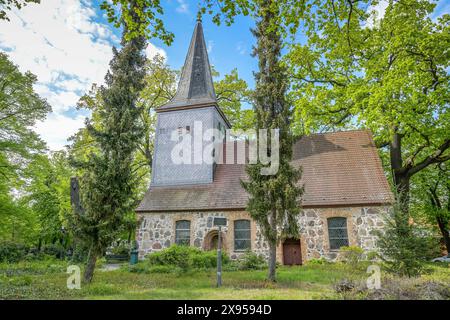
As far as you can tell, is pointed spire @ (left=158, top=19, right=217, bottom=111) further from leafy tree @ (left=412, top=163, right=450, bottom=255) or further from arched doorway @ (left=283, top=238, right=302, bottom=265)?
leafy tree @ (left=412, top=163, right=450, bottom=255)

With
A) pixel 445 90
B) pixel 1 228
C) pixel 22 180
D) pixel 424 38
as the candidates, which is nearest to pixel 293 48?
pixel 424 38

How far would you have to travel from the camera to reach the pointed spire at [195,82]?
62.0 feet

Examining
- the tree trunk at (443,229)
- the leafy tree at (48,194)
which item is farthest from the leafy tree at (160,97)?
the tree trunk at (443,229)

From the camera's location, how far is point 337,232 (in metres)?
13.3

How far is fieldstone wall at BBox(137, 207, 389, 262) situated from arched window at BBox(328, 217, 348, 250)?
0.72 feet

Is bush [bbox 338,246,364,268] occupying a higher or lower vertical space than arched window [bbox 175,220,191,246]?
lower

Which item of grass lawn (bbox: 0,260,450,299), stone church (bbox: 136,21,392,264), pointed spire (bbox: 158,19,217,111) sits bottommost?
grass lawn (bbox: 0,260,450,299)

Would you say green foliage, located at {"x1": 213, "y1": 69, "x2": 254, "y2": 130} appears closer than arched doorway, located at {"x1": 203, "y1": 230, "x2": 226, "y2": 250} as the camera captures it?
No

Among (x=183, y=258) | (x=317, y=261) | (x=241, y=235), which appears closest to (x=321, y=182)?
(x=317, y=261)

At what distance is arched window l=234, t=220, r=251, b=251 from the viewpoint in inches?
566

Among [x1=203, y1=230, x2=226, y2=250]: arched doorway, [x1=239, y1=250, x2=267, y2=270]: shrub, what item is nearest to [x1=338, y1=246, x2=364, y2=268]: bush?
[x1=239, y1=250, x2=267, y2=270]: shrub

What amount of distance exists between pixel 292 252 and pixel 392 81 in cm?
930

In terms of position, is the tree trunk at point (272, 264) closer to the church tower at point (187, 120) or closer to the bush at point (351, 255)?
the bush at point (351, 255)

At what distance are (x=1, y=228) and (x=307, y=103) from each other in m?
17.4
